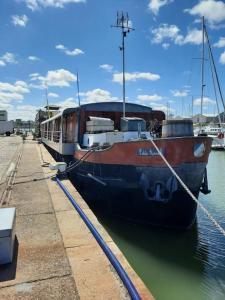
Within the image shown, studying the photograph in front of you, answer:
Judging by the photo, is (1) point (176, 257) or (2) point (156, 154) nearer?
(1) point (176, 257)

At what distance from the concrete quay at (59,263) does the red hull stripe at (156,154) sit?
260cm

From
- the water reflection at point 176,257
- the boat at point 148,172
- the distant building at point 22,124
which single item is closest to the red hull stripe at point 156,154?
the boat at point 148,172

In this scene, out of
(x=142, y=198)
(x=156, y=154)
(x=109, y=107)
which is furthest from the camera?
(x=109, y=107)

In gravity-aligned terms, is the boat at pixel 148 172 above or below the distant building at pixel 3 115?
below

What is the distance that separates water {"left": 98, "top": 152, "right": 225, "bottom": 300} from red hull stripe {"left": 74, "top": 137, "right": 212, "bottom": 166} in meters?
1.96

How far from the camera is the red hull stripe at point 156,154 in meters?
8.30

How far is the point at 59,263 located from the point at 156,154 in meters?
4.88

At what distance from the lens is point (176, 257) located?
7.66 m

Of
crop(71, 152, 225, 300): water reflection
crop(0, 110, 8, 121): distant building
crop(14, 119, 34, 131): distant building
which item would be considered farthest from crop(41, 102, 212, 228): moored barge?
crop(14, 119, 34, 131): distant building

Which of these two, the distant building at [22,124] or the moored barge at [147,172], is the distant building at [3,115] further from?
the moored barge at [147,172]

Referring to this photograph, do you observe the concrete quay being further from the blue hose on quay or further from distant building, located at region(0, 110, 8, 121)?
distant building, located at region(0, 110, 8, 121)

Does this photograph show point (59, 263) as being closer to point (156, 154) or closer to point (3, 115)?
point (156, 154)

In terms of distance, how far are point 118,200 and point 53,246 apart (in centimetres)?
501

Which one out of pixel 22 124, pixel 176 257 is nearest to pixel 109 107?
pixel 176 257
